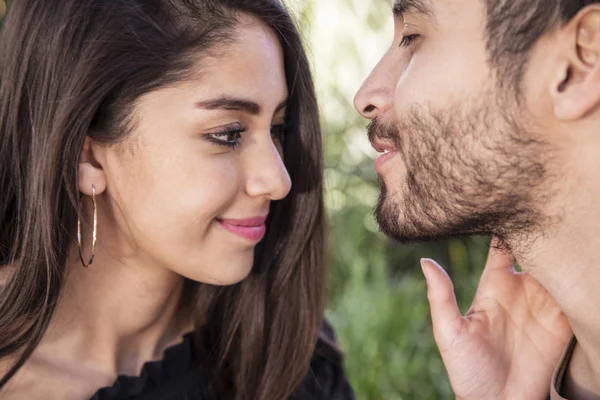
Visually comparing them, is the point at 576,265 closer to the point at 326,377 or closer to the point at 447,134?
the point at 447,134

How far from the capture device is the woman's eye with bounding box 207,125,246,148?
7.81ft

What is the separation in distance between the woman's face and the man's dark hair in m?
0.71

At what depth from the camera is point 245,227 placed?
8.32ft

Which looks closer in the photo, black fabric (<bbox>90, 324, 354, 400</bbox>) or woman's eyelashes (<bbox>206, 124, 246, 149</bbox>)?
woman's eyelashes (<bbox>206, 124, 246, 149</bbox>)

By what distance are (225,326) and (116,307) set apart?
0.46 metres

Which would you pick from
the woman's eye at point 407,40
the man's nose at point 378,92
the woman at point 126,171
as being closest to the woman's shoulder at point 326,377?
the woman at point 126,171

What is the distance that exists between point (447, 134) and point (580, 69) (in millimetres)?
378

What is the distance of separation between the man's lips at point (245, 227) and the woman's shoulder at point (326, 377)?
24.2 inches

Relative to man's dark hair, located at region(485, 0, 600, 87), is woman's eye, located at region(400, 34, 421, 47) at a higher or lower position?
higher

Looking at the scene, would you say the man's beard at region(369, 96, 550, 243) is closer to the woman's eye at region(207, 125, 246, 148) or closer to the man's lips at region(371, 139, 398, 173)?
the man's lips at region(371, 139, 398, 173)

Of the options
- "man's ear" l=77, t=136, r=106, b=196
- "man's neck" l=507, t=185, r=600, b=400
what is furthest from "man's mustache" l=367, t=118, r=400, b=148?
"man's ear" l=77, t=136, r=106, b=196

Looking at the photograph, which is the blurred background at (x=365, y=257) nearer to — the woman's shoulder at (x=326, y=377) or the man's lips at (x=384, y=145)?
the woman's shoulder at (x=326, y=377)

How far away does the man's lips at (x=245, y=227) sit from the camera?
2500 millimetres

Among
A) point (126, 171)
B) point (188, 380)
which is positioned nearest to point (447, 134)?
point (126, 171)
